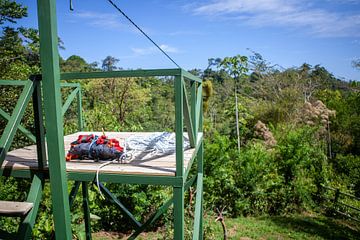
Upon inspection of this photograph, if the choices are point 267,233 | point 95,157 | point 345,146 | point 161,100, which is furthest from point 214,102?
point 95,157

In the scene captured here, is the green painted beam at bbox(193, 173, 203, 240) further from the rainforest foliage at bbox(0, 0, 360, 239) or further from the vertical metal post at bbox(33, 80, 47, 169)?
the rainforest foliage at bbox(0, 0, 360, 239)

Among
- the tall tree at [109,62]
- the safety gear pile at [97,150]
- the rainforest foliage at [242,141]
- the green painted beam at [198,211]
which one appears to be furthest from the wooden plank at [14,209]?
the tall tree at [109,62]

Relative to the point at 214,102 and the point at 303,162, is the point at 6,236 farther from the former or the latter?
the point at 214,102

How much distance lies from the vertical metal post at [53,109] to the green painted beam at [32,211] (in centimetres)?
18

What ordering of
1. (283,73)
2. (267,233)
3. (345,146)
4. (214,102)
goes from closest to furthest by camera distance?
(267,233), (345,146), (283,73), (214,102)

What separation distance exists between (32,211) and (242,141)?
44.5ft

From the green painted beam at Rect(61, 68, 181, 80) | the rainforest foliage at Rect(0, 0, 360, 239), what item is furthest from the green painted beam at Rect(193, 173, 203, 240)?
the rainforest foliage at Rect(0, 0, 360, 239)

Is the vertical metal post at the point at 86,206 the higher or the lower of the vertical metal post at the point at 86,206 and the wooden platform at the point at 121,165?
the lower

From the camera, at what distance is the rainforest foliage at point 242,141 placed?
6.41m

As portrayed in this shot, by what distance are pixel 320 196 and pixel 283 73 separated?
9.41 m

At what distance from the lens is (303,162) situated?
29.8ft

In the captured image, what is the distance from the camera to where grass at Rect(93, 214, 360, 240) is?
7.10 m

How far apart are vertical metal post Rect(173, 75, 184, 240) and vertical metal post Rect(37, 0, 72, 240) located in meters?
0.76

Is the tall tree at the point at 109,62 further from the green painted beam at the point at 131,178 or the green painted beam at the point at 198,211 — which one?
the green painted beam at the point at 131,178
